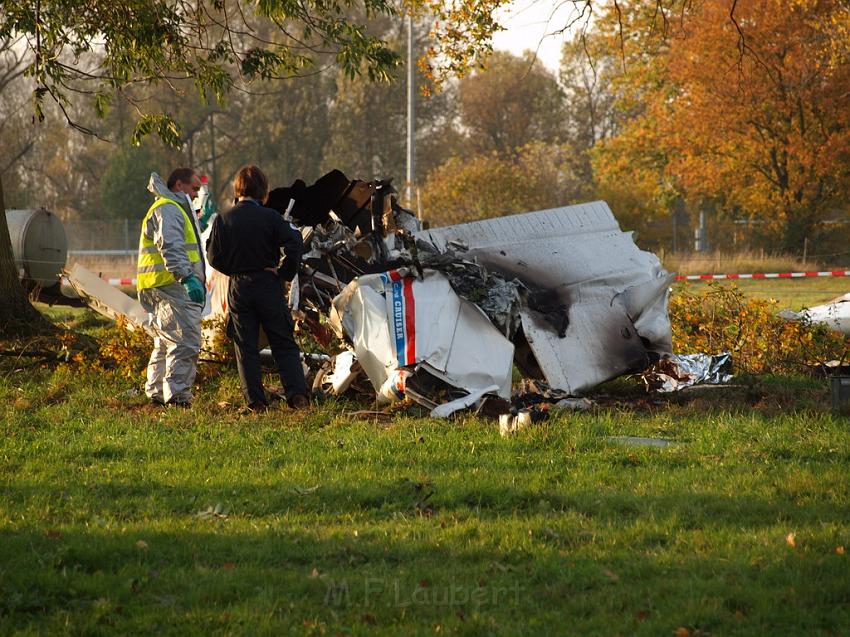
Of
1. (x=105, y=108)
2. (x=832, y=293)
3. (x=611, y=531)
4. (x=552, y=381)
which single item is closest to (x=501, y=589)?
(x=611, y=531)

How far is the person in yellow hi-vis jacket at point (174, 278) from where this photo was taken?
9.21 metres

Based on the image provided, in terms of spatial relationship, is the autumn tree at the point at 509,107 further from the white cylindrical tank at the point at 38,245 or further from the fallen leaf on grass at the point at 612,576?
the fallen leaf on grass at the point at 612,576

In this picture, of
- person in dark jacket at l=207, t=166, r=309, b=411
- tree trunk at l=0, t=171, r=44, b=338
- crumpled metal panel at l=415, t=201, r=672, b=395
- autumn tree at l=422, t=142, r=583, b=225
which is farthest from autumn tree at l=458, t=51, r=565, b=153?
person in dark jacket at l=207, t=166, r=309, b=411

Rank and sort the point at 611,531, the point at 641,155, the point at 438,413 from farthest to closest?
the point at 641,155 < the point at 438,413 < the point at 611,531

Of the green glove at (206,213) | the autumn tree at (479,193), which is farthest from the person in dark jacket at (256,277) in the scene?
the autumn tree at (479,193)

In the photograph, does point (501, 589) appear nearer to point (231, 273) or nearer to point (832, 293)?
point (231, 273)

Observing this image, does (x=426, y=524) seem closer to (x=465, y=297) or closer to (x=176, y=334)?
(x=465, y=297)

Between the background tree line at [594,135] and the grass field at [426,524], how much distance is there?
9.78 meters

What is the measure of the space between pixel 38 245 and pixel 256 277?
961 centimetres

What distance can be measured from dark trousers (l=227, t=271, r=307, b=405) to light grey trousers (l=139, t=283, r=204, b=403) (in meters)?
0.55

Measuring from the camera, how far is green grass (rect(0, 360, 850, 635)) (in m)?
4.35

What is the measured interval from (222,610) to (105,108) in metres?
7.59

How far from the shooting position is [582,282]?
382 inches

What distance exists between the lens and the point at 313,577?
4742mm
